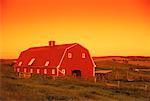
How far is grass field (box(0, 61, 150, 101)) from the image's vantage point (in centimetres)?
332

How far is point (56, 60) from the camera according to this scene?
3.44 meters

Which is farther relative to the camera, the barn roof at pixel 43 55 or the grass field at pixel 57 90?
the barn roof at pixel 43 55

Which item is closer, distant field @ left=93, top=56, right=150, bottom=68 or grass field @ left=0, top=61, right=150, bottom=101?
grass field @ left=0, top=61, right=150, bottom=101

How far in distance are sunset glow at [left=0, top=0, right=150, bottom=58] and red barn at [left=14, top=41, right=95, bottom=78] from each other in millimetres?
60

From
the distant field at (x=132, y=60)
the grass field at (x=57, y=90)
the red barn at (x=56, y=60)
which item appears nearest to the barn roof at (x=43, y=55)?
the red barn at (x=56, y=60)

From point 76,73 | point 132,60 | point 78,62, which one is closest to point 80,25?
point 78,62

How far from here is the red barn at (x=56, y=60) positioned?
343cm

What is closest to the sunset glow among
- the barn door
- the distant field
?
the distant field

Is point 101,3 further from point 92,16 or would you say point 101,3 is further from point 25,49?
point 25,49

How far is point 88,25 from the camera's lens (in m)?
3.57

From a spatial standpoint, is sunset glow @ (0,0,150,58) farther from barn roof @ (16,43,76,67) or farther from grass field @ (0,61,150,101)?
grass field @ (0,61,150,101)

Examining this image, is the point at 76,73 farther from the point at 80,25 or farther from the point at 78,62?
the point at 80,25

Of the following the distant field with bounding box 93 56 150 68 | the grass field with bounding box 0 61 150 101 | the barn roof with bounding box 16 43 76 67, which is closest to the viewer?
the grass field with bounding box 0 61 150 101

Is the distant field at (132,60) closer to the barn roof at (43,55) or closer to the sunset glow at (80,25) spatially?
the sunset glow at (80,25)
